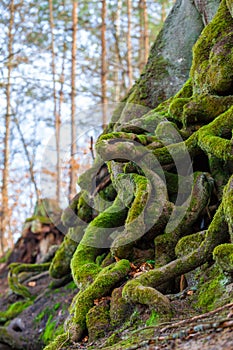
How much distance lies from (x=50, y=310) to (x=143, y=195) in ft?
14.0

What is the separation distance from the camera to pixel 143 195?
201 inches

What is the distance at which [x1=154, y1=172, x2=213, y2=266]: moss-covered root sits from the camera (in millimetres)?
4922

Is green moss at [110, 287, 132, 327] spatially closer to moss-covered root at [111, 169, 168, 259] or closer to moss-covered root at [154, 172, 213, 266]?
moss-covered root at [154, 172, 213, 266]

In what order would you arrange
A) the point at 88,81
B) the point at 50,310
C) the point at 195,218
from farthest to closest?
the point at 88,81 → the point at 50,310 → the point at 195,218

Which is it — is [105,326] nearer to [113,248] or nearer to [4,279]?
[113,248]

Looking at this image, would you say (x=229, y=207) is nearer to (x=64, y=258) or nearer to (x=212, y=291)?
(x=212, y=291)

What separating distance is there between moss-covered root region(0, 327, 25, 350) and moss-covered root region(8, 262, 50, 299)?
152cm

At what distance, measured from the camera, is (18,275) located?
1041cm

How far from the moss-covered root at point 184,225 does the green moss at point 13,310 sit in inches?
204

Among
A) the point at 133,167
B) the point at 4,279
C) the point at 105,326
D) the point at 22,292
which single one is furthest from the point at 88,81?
the point at 105,326

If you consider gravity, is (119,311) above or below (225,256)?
below

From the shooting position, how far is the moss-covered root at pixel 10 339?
25.4ft

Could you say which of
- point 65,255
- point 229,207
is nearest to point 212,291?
point 229,207

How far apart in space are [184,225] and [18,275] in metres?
6.51
